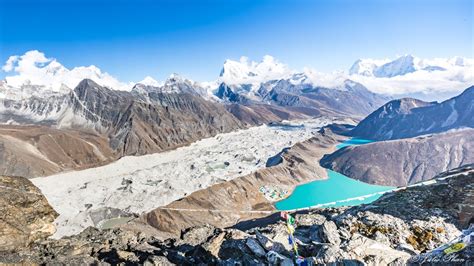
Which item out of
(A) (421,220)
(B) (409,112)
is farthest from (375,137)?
(A) (421,220)

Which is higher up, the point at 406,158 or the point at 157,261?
the point at 157,261

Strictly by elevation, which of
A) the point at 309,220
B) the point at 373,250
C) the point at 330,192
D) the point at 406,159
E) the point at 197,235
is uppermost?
the point at 373,250

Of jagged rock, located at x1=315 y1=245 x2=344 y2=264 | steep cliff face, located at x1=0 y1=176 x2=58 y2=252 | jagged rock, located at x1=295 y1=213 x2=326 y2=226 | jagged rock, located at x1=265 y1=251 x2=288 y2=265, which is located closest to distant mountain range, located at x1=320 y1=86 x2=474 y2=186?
jagged rock, located at x1=295 y1=213 x2=326 y2=226

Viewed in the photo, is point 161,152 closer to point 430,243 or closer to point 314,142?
point 314,142

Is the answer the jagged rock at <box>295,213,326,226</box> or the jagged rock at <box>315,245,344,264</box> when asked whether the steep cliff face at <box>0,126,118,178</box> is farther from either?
the jagged rock at <box>315,245,344,264</box>

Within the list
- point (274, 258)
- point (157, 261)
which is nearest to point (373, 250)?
point (274, 258)

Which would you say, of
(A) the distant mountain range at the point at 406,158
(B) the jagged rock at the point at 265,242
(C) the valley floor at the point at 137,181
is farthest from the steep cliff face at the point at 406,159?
(B) the jagged rock at the point at 265,242

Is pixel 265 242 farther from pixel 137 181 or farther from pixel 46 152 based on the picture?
pixel 46 152
